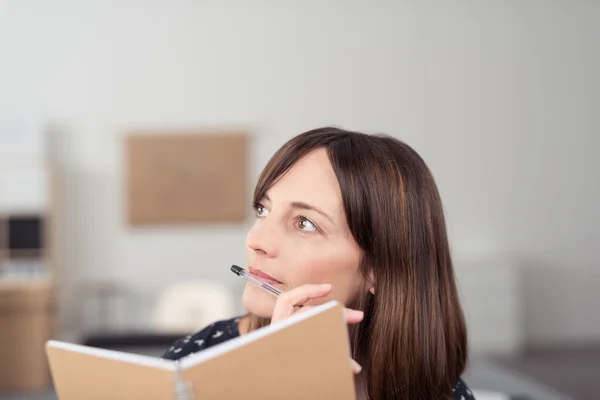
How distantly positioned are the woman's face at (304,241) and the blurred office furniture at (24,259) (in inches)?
172

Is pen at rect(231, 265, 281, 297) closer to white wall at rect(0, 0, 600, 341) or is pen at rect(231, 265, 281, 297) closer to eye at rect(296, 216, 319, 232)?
eye at rect(296, 216, 319, 232)

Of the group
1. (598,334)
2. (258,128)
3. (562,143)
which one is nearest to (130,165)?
(258,128)

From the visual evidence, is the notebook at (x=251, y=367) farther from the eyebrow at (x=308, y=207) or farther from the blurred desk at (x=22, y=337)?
the blurred desk at (x=22, y=337)

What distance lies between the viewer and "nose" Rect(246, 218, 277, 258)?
1193mm

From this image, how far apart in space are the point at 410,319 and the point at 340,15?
552cm

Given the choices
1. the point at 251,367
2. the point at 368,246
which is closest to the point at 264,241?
the point at 368,246

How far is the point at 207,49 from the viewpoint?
20.8 feet

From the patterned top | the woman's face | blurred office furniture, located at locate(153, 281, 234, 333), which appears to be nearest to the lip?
the woman's face

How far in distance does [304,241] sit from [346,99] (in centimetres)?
536

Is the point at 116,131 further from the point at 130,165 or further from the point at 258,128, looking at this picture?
the point at 258,128

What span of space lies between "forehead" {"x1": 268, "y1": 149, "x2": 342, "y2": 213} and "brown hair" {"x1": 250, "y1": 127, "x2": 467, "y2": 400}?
0.5 inches

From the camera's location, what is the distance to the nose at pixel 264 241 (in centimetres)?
119

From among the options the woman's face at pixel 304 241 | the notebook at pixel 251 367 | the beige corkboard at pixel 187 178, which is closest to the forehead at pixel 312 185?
the woman's face at pixel 304 241

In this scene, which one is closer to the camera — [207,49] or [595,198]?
[207,49]
